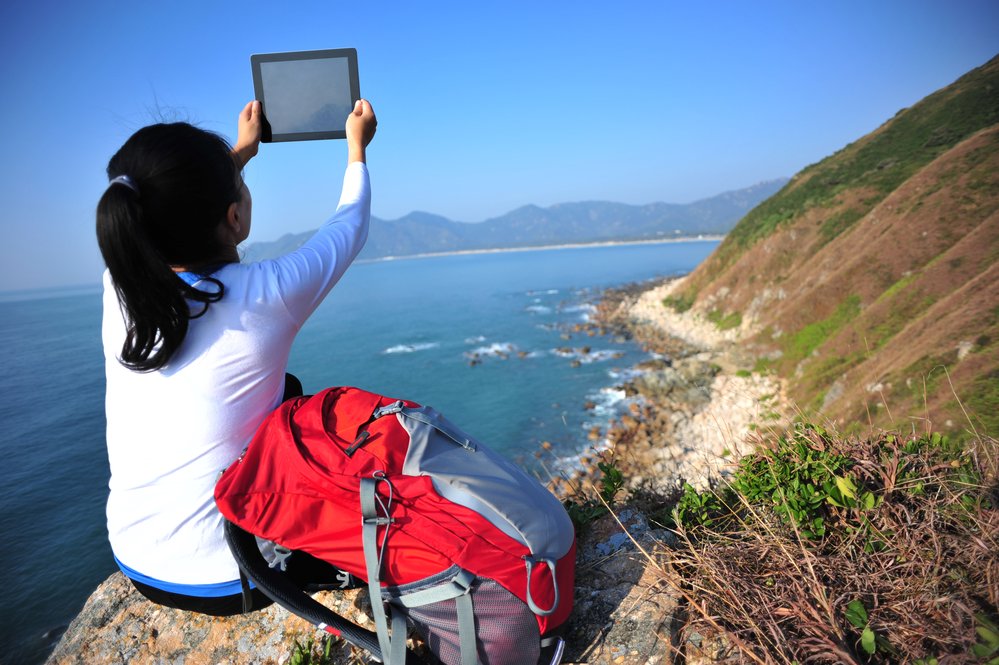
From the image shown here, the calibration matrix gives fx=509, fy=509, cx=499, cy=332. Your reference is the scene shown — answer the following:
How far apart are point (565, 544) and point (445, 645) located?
566 mm

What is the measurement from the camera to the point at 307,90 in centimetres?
219

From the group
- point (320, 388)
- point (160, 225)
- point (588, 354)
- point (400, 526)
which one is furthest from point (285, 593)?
point (588, 354)

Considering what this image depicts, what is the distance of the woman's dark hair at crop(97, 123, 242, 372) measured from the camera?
4.80ft

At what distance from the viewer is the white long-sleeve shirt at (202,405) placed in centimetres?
163

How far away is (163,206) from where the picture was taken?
1.56 m

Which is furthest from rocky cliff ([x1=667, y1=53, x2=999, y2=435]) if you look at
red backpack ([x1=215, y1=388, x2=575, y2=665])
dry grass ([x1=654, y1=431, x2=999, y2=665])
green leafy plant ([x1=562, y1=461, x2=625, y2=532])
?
red backpack ([x1=215, y1=388, x2=575, y2=665])

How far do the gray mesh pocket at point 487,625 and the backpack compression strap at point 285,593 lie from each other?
4.4 inches

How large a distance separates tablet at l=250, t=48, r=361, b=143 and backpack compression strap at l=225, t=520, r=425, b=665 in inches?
65.5

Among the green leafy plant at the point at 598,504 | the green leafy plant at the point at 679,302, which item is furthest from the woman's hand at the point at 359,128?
the green leafy plant at the point at 679,302

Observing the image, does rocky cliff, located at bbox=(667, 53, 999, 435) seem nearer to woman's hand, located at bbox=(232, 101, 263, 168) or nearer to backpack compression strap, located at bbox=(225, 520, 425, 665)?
backpack compression strap, located at bbox=(225, 520, 425, 665)

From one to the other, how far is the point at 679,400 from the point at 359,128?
64.8 feet

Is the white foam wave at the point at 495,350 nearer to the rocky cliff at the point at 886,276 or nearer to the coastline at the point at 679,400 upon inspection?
the coastline at the point at 679,400

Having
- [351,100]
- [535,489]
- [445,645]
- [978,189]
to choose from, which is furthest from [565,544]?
[978,189]

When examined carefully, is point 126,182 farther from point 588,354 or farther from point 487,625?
point 588,354
